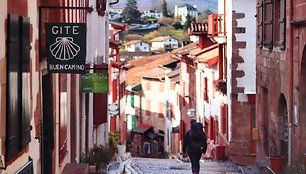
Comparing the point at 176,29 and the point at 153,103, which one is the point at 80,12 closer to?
the point at 153,103

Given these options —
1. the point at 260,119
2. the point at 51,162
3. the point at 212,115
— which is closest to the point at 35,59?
the point at 51,162

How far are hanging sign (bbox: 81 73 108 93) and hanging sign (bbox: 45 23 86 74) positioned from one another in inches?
295

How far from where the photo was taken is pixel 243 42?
2897cm

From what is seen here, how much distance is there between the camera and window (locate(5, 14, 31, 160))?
334 inches

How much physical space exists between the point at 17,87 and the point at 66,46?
77.3 inches

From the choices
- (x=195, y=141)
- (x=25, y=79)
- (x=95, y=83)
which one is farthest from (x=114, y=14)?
(x=25, y=79)

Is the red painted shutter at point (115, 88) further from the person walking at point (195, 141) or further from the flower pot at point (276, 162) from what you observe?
the flower pot at point (276, 162)

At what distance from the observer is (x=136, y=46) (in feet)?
488

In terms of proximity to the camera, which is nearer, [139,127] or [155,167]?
[155,167]

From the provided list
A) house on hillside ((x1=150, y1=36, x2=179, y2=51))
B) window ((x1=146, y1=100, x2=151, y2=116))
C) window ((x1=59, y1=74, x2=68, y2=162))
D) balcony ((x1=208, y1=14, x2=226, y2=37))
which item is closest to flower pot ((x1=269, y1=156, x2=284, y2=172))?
window ((x1=59, y1=74, x2=68, y2=162))

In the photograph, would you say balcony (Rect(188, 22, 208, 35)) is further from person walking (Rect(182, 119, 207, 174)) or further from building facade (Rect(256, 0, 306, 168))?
person walking (Rect(182, 119, 207, 174))

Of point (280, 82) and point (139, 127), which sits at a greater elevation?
point (280, 82)

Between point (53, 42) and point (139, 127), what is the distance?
59167 mm

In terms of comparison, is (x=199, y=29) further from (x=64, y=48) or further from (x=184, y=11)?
(x=184, y=11)
